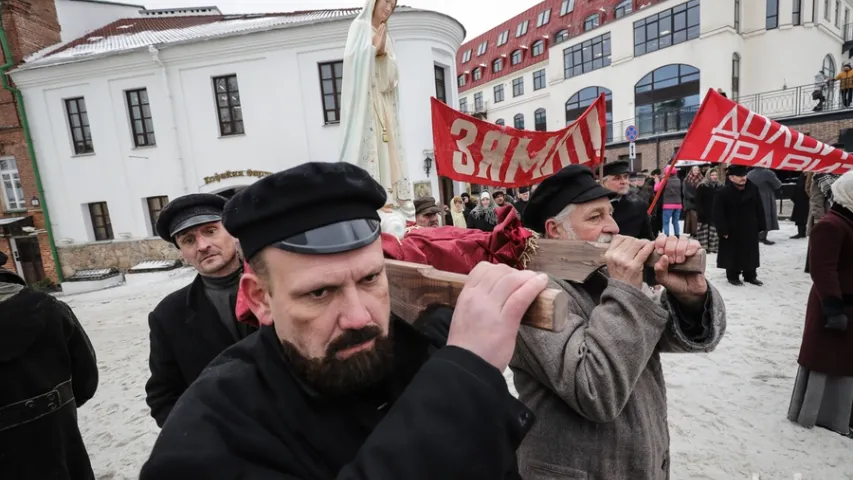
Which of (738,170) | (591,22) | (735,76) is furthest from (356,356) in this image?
(591,22)

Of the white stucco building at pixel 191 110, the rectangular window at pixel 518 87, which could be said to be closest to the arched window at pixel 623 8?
the rectangular window at pixel 518 87

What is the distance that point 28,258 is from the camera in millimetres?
15617

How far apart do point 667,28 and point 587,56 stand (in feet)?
17.8

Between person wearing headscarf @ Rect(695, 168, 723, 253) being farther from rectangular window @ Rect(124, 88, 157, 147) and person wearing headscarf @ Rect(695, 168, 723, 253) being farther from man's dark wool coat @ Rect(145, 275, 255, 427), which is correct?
rectangular window @ Rect(124, 88, 157, 147)

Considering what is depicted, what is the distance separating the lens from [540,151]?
373 centimetres

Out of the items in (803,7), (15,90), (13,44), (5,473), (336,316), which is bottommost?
(5,473)

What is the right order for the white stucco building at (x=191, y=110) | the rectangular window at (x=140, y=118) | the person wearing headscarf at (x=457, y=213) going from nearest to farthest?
1. the person wearing headscarf at (x=457, y=213)
2. the white stucco building at (x=191, y=110)
3. the rectangular window at (x=140, y=118)

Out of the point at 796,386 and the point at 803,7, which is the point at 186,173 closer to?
the point at 796,386

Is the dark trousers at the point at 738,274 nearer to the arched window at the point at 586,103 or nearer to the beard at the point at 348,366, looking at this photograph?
the beard at the point at 348,366

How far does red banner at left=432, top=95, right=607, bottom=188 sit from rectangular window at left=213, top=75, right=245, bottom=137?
1229 cm

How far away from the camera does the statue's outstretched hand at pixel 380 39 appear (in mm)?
3023

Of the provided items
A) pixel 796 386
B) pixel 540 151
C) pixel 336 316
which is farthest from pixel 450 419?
pixel 796 386

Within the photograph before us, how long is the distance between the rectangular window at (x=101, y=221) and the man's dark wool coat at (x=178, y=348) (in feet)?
53.0

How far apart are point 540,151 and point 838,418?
3.04m
